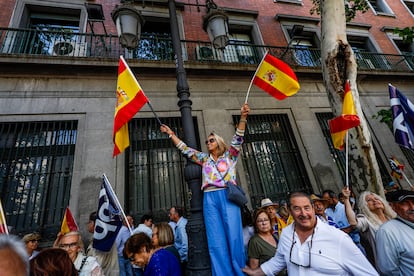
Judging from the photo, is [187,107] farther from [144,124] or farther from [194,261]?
[144,124]

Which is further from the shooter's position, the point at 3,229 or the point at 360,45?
the point at 360,45

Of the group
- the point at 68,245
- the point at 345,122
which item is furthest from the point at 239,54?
the point at 68,245

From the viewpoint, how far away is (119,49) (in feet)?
24.8

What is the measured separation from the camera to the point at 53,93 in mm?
6301

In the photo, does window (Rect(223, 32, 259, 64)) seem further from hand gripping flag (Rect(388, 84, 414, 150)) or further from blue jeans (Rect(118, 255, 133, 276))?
blue jeans (Rect(118, 255, 133, 276))

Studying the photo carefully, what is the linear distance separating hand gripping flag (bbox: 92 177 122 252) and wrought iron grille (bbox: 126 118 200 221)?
2.61 m

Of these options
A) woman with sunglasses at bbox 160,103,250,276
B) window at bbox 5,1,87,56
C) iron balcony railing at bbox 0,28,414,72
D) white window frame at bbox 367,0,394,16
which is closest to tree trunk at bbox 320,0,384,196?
Result: iron balcony railing at bbox 0,28,414,72

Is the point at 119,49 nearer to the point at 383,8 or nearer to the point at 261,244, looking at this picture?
the point at 261,244

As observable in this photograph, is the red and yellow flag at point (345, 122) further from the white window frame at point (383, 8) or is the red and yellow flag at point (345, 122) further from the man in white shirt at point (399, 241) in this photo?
the white window frame at point (383, 8)

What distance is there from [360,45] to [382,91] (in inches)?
169

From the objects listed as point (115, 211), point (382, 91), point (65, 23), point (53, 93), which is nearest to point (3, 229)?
point (115, 211)

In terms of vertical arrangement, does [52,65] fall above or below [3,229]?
above

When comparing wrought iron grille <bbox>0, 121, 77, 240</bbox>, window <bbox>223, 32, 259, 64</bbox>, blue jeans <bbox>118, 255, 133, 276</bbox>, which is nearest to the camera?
blue jeans <bbox>118, 255, 133, 276</bbox>

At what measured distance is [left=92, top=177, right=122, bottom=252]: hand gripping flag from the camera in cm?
311
